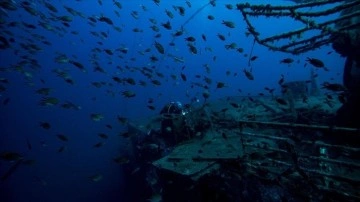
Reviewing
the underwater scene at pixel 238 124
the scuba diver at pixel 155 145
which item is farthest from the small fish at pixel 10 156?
the scuba diver at pixel 155 145

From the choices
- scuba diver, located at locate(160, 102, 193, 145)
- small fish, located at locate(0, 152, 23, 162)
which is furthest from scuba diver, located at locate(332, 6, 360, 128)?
small fish, located at locate(0, 152, 23, 162)

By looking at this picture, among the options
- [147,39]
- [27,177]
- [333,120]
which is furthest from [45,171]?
[147,39]

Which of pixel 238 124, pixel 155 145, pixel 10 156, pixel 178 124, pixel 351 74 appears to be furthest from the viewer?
pixel 178 124

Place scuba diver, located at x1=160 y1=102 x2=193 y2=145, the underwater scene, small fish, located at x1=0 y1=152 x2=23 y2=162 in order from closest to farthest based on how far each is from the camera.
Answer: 1. the underwater scene
2. small fish, located at x1=0 y1=152 x2=23 y2=162
3. scuba diver, located at x1=160 y1=102 x2=193 y2=145

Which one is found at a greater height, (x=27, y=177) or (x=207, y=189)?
(x=207, y=189)

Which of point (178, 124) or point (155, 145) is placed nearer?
point (155, 145)

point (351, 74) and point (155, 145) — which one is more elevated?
point (351, 74)

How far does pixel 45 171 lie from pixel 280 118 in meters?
57.9

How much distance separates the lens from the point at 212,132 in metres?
10.5

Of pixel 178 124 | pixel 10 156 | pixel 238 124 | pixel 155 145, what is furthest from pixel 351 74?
pixel 10 156

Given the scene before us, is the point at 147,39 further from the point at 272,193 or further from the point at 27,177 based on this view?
the point at 272,193

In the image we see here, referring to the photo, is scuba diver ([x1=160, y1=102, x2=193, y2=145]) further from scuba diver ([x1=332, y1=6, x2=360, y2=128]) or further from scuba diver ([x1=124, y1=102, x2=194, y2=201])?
scuba diver ([x1=332, y1=6, x2=360, y2=128])

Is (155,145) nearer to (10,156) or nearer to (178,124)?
(178,124)

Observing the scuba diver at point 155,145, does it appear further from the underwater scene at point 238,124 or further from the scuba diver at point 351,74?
the scuba diver at point 351,74
